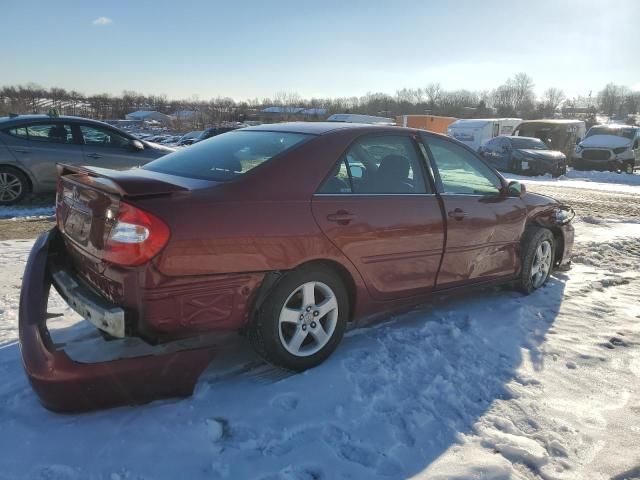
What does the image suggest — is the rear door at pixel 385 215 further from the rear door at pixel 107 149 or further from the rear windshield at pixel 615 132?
the rear windshield at pixel 615 132

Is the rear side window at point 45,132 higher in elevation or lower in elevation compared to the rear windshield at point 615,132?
lower

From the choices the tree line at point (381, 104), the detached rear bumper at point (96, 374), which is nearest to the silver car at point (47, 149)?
the detached rear bumper at point (96, 374)

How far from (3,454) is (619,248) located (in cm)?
724

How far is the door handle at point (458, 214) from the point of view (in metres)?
3.87

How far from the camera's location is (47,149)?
8.29 m

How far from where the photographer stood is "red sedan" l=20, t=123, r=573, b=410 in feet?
8.42

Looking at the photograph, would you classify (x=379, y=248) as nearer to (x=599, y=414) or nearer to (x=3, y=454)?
(x=599, y=414)

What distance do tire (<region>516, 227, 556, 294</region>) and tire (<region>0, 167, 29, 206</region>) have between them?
760cm

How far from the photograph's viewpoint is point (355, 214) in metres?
3.26

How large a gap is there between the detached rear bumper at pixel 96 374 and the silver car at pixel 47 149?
6025 millimetres

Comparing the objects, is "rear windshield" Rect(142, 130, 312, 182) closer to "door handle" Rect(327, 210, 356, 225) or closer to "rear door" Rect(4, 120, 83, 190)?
"door handle" Rect(327, 210, 356, 225)

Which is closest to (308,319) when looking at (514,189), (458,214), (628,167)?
(458,214)

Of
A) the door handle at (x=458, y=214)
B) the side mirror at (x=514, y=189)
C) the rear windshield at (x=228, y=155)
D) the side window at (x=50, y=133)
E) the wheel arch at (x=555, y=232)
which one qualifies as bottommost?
the wheel arch at (x=555, y=232)

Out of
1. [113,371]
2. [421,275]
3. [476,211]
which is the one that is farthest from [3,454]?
[476,211]
